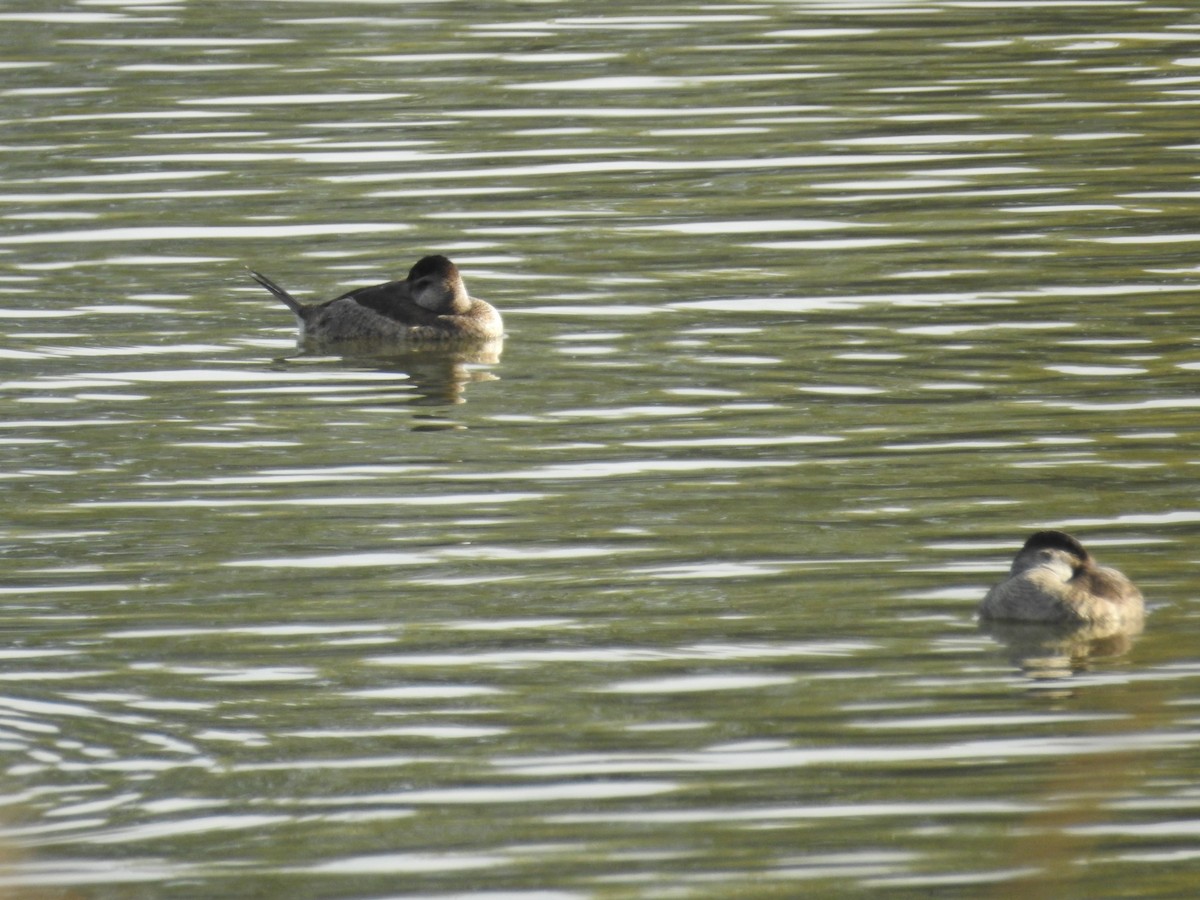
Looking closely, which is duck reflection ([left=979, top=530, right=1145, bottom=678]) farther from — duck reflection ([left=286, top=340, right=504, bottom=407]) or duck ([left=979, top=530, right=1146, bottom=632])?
duck reflection ([left=286, top=340, right=504, bottom=407])

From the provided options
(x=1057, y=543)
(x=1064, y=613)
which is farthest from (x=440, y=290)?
(x=1064, y=613)

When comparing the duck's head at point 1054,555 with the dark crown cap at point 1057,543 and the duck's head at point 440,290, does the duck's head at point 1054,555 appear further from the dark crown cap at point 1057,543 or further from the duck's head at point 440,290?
the duck's head at point 440,290

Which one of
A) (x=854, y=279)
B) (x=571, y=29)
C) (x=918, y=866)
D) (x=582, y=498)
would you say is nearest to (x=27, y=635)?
(x=582, y=498)

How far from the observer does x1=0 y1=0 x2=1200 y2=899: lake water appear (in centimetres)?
776

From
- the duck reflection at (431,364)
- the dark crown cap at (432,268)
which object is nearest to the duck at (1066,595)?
the duck reflection at (431,364)

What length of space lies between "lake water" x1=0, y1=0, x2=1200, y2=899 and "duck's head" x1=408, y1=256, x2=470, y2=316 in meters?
0.34

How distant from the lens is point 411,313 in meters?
15.1

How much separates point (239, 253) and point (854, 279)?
3814mm

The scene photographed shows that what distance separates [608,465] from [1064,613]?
117 inches

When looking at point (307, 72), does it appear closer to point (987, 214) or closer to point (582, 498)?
point (987, 214)

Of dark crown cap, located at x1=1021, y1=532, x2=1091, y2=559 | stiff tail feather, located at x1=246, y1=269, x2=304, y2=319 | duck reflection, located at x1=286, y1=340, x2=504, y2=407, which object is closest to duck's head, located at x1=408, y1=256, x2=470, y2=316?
duck reflection, located at x1=286, y1=340, x2=504, y2=407

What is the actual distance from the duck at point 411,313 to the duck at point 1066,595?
19.0 ft

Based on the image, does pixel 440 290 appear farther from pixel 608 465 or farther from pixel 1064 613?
pixel 1064 613

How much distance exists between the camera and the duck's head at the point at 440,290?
14859 millimetres
